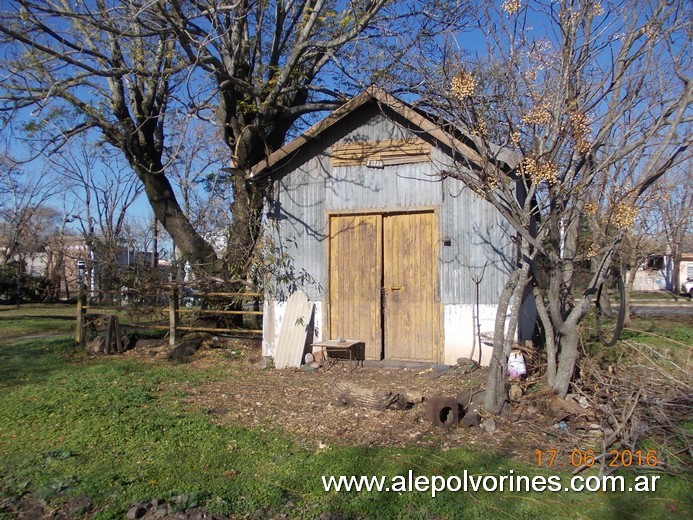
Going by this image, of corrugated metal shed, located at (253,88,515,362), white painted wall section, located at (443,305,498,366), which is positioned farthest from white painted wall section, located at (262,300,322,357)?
white painted wall section, located at (443,305,498,366)

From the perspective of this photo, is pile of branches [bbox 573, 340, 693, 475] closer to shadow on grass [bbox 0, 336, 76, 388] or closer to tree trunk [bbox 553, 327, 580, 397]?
tree trunk [bbox 553, 327, 580, 397]

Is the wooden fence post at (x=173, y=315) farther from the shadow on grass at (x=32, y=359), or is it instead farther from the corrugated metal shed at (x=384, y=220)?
the corrugated metal shed at (x=384, y=220)

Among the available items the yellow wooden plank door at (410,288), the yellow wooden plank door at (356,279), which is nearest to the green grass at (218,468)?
the yellow wooden plank door at (356,279)

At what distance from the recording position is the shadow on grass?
33.8 ft

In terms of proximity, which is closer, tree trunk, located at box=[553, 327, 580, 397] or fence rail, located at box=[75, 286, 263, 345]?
tree trunk, located at box=[553, 327, 580, 397]

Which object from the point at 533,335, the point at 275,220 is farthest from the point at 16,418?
the point at 533,335

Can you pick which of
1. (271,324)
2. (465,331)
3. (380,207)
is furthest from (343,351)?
(380,207)

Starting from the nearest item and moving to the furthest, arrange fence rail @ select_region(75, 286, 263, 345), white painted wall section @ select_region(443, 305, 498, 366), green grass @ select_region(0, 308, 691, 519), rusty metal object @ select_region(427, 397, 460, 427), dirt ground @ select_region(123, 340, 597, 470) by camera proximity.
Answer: green grass @ select_region(0, 308, 691, 519)
dirt ground @ select_region(123, 340, 597, 470)
rusty metal object @ select_region(427, 397, 460, 427)
white painted wall section @ select_region(443, 305, 498, 366)
fence rail @ select_region(75, 286, 263, 345)

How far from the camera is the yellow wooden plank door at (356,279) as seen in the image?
1061 cm

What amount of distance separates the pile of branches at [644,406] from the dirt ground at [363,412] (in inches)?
15.9

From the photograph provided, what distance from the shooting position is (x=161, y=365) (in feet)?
37.0

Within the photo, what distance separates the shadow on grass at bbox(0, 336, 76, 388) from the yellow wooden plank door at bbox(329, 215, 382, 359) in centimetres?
545

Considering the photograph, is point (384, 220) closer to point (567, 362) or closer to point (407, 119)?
point (407, 119)

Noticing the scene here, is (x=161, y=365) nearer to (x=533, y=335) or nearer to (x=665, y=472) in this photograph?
(x=533, y=335)
